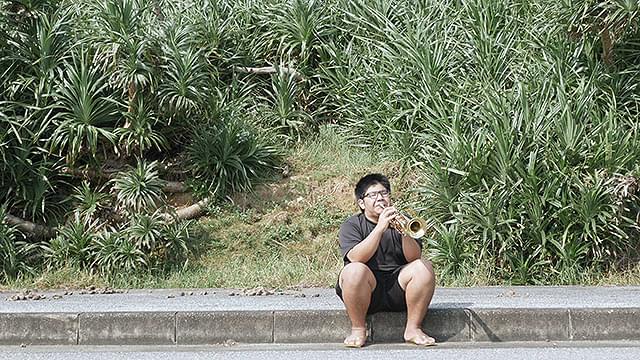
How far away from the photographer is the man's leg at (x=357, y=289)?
629 centimetres

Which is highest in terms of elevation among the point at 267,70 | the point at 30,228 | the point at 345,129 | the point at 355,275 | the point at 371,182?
the point at 267,70

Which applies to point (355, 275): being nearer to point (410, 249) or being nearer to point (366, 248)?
point (366, 248)

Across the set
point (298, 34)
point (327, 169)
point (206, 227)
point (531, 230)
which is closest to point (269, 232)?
point (206, 227)

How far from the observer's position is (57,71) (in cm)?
1017

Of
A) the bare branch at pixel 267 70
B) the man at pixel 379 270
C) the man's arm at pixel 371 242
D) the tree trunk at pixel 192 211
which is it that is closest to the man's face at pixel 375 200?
the man at pixel 379 270

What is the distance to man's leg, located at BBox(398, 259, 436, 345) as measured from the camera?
636cm

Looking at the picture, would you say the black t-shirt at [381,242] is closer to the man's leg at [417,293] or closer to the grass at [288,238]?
the man's leg at [417,293]

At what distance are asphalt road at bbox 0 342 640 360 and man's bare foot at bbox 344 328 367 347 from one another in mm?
47

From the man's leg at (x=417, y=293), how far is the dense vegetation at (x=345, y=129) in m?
2.64

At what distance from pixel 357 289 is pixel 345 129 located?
5.81m

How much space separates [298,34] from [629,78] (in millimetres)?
4212

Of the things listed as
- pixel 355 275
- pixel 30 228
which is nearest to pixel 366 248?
pixel 355 275

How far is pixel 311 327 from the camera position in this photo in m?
6.79

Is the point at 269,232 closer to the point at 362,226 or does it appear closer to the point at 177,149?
the point at 177,149
